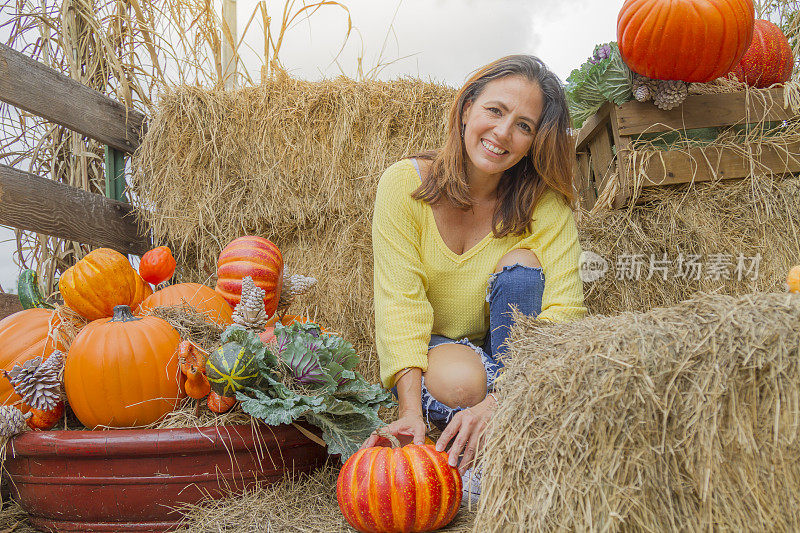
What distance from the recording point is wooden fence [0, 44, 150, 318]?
204cm

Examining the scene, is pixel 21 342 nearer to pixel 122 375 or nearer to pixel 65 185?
pixel 122 375

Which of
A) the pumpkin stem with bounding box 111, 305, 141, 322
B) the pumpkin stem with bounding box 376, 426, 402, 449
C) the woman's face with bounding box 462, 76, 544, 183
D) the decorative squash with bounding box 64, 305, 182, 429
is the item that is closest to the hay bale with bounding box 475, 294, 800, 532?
the pumpkin stem with bounding box 376, 426, 402, 449

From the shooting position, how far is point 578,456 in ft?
3.42

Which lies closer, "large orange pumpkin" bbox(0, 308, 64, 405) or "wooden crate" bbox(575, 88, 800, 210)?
"large orange pumpkin" bbox(0, 308, 64, 405)

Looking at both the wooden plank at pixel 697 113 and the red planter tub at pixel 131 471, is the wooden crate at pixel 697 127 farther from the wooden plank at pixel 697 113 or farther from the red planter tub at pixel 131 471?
the red planter tub at pixel 131 471

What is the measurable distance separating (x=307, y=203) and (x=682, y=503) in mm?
1917

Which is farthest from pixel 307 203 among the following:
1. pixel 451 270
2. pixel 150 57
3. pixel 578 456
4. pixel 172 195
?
pixel 578 456

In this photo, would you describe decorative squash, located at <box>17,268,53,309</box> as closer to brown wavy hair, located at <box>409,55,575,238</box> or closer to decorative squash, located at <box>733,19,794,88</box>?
brown wavy hair, located at <box>409,55,575,238</box>

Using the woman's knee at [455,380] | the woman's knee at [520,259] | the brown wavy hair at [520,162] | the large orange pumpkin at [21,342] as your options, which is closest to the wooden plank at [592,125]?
the brown wavy hair at [520,162]

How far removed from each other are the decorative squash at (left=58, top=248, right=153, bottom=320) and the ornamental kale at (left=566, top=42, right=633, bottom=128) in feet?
5.49

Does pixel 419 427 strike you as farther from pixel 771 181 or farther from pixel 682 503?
pixel 771 181

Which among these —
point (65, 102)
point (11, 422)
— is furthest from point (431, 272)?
point (65, 102)

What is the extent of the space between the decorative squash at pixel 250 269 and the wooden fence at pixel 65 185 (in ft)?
2.27

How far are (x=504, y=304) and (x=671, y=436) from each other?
30.1 inches
